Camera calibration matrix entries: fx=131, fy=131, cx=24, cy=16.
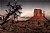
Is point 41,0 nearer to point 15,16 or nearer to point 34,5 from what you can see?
point 34,5

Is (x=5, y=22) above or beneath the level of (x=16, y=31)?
above

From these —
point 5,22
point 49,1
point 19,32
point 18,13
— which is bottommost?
point 19,32

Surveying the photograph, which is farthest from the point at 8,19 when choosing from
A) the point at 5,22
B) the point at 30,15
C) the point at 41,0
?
the point at 41,0

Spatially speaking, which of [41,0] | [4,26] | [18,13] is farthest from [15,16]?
[41,0]

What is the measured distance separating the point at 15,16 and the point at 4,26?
0.21 m

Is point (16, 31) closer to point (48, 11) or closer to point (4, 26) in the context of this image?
point (4, 26)

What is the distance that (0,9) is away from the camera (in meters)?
1.90

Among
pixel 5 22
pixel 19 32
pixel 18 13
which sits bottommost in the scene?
pixel 19 32

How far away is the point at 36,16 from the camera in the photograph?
1.86 meters

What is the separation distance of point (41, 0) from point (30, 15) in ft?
0.87

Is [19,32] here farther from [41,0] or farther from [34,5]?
[41,0]

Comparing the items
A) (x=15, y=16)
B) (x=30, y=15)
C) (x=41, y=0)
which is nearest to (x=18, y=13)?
(x=15, y=16)

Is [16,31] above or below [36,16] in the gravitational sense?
below

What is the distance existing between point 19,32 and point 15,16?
9.4 inches
